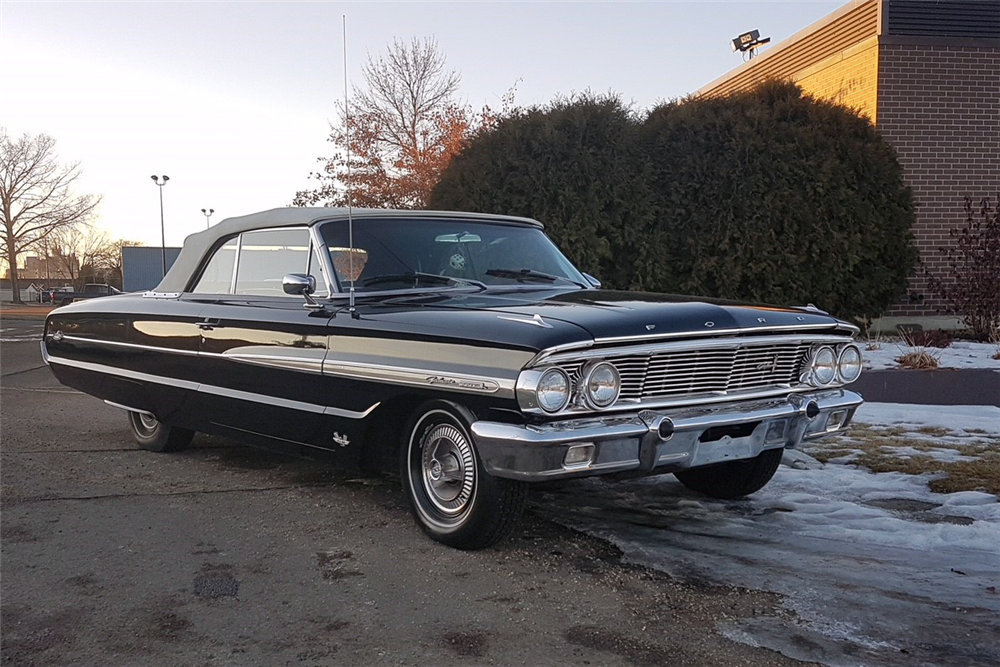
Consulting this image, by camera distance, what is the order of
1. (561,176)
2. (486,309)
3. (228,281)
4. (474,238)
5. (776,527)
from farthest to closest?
(561,176) < (228,281) < (474,238) < (776,527) < (486,309)

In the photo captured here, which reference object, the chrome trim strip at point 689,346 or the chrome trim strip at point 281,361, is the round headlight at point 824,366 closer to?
the chrome trim strip at point 689,346

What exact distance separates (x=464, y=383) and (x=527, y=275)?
1.56 metres

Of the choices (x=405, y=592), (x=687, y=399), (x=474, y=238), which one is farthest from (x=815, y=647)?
(x=474, y=238)

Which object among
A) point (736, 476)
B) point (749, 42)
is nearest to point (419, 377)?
point (736, 476)

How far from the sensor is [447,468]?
4090 mm

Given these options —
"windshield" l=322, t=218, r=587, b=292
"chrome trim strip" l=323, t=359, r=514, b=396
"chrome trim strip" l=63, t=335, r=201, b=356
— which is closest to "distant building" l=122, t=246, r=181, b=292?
"chrome trim strip" l=63, t=335, r=201, b=356

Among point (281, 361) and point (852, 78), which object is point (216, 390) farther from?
point (852, 78)

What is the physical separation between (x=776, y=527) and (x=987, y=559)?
2.93 ft

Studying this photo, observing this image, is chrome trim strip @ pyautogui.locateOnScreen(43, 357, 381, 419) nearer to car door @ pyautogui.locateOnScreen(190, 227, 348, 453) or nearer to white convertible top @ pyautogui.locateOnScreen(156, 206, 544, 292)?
car door @ pyautogui.locateOnScreen(190, 227, 348, 453)

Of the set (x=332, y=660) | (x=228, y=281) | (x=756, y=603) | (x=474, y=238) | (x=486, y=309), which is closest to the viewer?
(x=332, y=660)

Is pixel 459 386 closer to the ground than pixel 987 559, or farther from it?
farther from it

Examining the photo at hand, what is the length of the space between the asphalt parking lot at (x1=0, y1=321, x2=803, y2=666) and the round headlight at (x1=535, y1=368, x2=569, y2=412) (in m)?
0.69

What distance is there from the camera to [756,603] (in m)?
3.38

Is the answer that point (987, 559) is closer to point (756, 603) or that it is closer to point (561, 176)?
point (756, 603)
